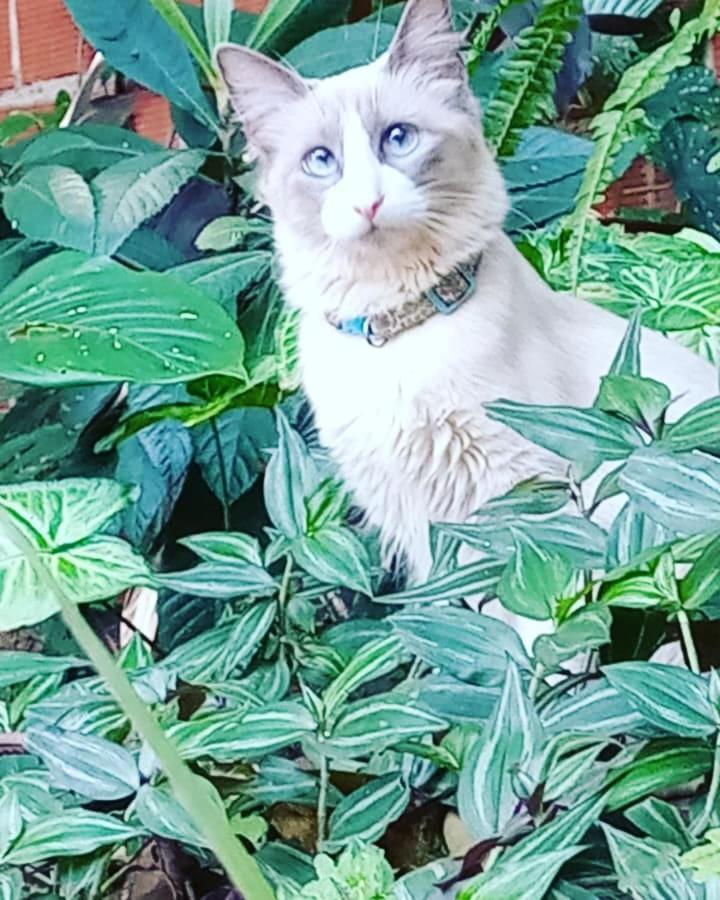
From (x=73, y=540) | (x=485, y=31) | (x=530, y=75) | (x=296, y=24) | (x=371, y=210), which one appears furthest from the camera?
(x=296, y=24)

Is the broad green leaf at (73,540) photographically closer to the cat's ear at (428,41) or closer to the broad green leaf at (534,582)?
the broad green leaf at (534,582)

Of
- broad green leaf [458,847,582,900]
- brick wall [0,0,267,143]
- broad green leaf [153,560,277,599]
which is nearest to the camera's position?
broad green leaf [458,847,582,900]

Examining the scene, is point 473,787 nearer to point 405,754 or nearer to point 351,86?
point 405,754

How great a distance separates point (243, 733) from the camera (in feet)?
1.59

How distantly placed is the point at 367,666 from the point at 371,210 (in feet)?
1.46

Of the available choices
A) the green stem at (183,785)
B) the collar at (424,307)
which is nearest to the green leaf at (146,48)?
the collar at (424,307)

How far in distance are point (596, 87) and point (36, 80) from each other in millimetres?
955

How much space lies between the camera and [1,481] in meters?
1.02

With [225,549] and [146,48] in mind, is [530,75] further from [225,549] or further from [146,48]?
[225,549]

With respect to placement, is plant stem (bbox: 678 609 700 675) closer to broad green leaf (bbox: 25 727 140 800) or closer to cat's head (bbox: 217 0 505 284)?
broad green leaf (bbox: 25 727 140 800)

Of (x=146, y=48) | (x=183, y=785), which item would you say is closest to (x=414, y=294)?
(x=146, y=48)

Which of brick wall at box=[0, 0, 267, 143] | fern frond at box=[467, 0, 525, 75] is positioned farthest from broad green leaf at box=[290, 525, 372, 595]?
brick wall at box=[0, 0, 267, 143]

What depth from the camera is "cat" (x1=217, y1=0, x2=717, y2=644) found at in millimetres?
916

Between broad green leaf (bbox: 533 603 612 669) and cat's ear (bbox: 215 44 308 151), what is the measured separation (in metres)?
0.65
